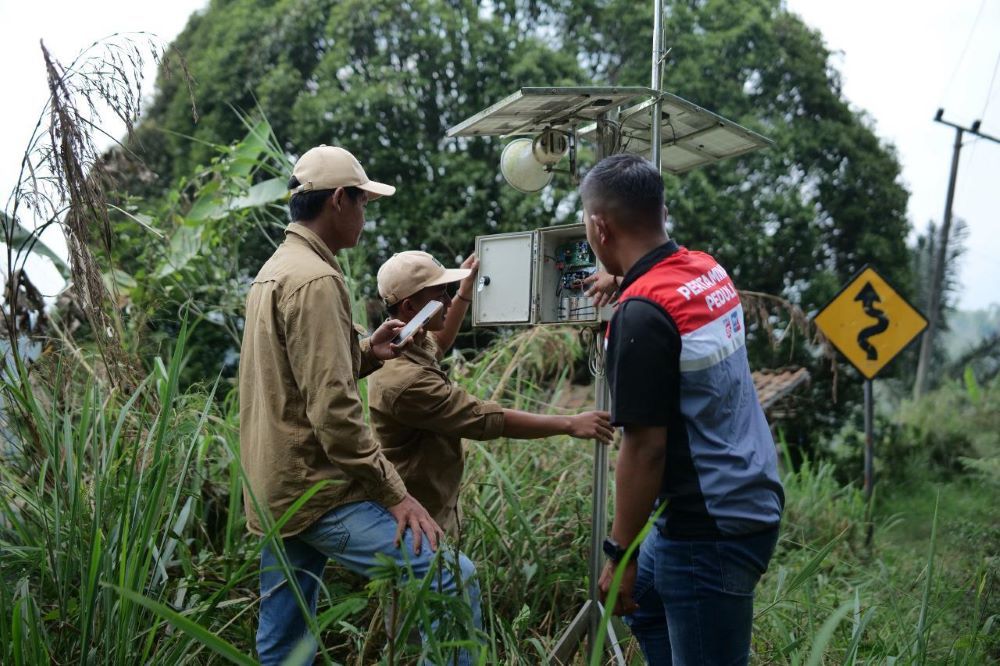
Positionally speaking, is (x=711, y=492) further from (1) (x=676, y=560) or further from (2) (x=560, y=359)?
(2) (x=560, y=359)

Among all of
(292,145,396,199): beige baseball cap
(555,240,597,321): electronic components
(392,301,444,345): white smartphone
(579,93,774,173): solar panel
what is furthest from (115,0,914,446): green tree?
(292,145,396,199): beige baseball cap

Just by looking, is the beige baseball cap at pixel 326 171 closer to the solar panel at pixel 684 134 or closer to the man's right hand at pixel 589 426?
the man's right hand at pixel 589 426

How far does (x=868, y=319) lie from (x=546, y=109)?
226 inches

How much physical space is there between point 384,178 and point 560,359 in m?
10.3

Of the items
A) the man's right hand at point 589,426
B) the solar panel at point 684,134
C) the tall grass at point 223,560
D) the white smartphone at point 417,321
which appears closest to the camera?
the tall grass at point 223,560

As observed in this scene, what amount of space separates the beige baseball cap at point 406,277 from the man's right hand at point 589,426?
0.69 metres

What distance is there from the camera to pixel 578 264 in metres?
3.52

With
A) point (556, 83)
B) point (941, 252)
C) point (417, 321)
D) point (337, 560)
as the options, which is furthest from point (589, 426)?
point (941, 252)

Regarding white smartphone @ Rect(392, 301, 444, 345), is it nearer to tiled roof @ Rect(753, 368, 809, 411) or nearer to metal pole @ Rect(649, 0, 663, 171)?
metal pole @ Rect(649, 0, 663, 171)

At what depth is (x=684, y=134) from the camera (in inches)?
148

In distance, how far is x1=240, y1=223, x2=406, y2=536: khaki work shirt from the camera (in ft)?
8.45

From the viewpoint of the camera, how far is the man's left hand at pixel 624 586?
257 cm

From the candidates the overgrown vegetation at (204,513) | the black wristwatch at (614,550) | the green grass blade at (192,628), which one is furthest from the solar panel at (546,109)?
the green grass blade at (192,628)

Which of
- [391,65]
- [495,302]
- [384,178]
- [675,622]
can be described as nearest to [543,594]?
[495,302]
